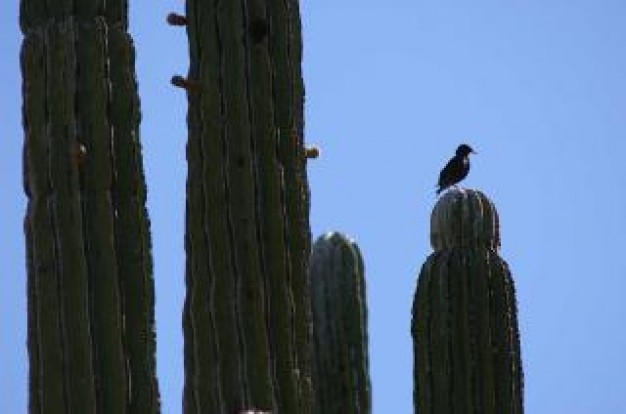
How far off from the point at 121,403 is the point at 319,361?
1.59 metres

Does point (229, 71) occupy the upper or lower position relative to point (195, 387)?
upper

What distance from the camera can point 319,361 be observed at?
11.7 meters

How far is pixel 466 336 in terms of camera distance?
11.2 metres

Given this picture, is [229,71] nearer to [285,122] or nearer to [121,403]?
[285,122]

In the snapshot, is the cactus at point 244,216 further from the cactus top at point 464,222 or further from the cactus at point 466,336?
the cactus top at point 464,222

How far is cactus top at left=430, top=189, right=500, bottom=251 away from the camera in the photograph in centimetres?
1181

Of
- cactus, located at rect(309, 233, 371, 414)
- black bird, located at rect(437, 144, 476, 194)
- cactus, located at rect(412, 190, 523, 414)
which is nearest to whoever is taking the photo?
cactus, located at rect(412, 190, 523, 414)

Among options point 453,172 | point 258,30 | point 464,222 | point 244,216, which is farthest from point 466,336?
point 453,172

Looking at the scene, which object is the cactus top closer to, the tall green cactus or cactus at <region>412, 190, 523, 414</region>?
cactus at <region>412, 190, 523, 414</region>

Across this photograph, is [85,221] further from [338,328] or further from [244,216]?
[338,328]

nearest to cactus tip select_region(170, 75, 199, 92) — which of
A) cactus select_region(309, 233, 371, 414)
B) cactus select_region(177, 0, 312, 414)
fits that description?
cactus select_region(177, 0, 312, 414)

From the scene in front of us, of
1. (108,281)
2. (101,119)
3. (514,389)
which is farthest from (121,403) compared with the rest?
(514,389)

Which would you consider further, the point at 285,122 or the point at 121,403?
the point at 285,122

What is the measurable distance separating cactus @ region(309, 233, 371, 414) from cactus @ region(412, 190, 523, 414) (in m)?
0.49
